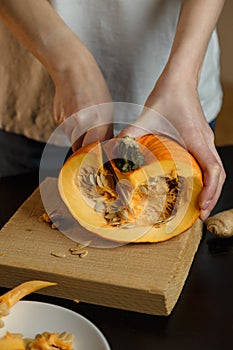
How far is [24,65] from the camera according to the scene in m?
1.13

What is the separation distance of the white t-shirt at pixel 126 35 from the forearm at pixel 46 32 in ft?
0.23

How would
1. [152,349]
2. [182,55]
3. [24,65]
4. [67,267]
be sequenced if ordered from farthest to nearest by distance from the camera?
[24,65], [182,55], [67,267], [152,349]

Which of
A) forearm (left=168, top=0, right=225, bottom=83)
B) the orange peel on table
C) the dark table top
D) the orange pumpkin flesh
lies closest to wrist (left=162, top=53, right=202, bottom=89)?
forearm (left=168, top=0, right=225, bottom=83)

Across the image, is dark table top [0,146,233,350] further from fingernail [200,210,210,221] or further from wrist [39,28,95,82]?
wrist [39,28,95,82]

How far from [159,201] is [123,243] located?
70mm

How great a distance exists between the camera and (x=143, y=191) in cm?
90

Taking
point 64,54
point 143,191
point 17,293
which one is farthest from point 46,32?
point 17,293

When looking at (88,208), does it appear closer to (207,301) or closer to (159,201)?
(159,201)

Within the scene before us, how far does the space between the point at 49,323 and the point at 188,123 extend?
1.10ft

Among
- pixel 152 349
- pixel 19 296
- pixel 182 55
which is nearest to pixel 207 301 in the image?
pixel 152 349

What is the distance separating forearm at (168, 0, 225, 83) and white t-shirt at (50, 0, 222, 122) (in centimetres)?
7

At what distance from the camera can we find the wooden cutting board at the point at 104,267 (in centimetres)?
82

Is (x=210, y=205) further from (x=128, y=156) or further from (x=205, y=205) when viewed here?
(x=128, y=156)

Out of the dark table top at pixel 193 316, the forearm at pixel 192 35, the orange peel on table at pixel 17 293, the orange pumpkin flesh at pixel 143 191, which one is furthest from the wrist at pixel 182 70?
the orange peel on table at pixel 17 293
